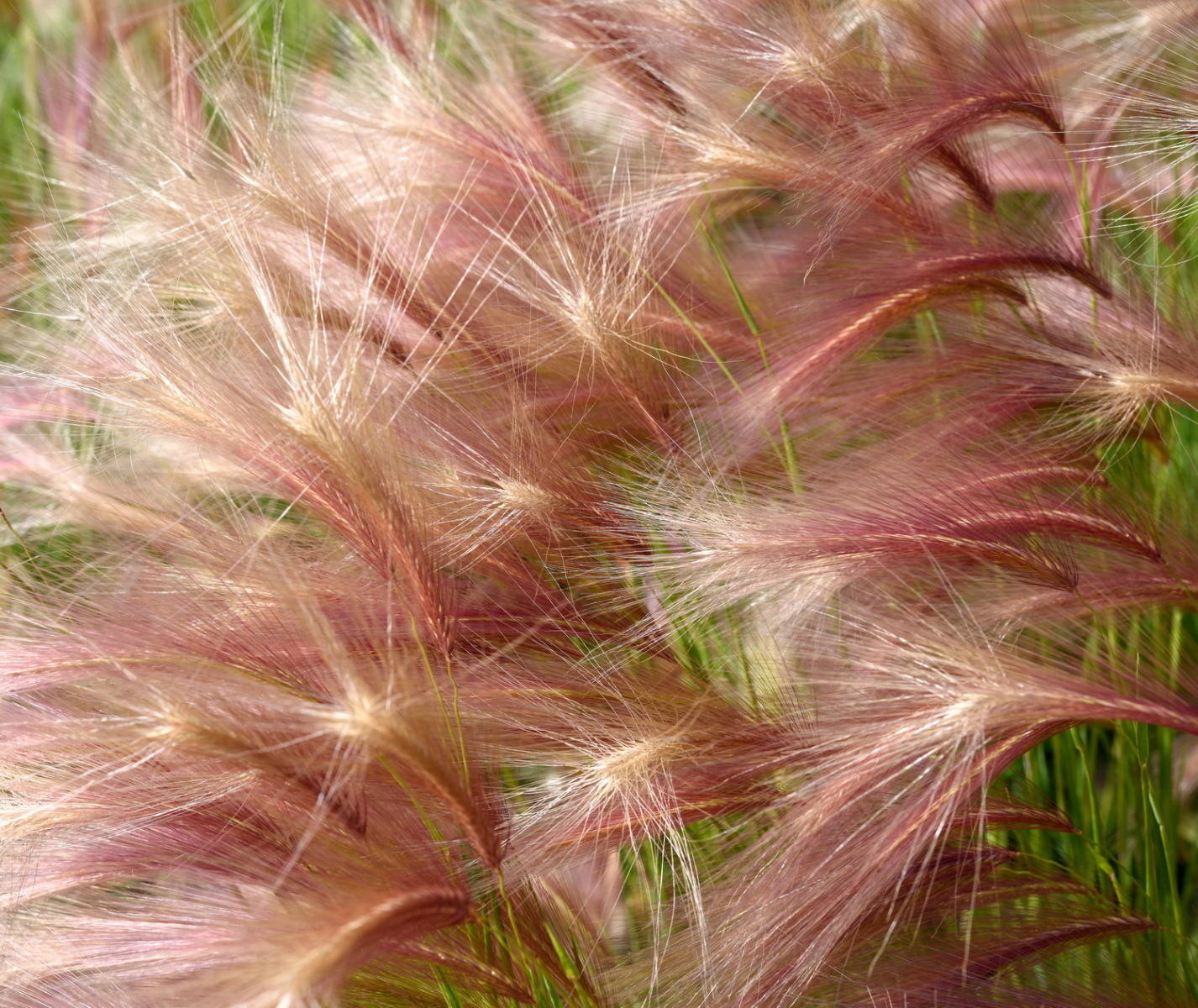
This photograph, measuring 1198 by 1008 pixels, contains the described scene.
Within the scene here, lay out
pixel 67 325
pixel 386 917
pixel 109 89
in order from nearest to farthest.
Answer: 1. pixel 386 917
2. pixel 67 325
3. pixel 109 89

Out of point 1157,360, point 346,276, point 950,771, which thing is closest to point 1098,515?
→ point 1157,360

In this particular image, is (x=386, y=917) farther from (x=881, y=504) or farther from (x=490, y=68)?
(x=490, y=68)

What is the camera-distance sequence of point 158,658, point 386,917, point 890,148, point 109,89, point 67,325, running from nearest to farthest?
1. point 386,917
2. point 158,658
3. point 890,148
4. point 67,325
5. point 109,89

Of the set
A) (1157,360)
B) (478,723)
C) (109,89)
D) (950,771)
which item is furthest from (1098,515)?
(109,89)

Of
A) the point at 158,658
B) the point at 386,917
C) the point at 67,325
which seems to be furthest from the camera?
the point at 67,325

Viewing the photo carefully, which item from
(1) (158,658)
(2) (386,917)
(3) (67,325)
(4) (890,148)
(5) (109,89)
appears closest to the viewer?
(2) (386,917)

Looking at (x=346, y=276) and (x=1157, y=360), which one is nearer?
(x=1157, y=360)

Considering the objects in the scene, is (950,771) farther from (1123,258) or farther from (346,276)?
(346,276)

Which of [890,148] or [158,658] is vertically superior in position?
[890,148]

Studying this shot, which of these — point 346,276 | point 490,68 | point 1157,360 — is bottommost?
point 1157,360
